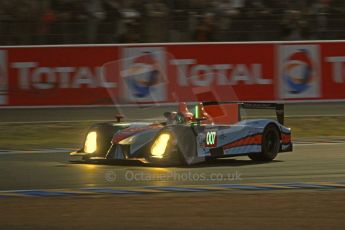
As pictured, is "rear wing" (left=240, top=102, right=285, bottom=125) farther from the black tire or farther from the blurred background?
the blurred background

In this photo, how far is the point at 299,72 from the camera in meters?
15.5

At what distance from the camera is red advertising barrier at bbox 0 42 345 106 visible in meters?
14.8

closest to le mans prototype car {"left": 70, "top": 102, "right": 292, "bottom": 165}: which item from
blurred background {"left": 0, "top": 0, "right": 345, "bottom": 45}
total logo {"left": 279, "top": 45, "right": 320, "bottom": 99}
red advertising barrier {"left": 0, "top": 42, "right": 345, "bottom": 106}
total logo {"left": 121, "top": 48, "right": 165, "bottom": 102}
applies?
red advertising barrier {"left": 0, "top": 42, "right": 345, "bottom": 106}

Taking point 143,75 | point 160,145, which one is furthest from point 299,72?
point 160,145

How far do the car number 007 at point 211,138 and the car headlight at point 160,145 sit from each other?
0.54 meters

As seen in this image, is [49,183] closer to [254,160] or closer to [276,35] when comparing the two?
[254,160]

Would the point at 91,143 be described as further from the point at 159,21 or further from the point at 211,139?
the point at 159,21

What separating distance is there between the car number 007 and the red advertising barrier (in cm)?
506

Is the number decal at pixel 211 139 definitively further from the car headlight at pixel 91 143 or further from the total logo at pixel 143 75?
the total logo at pixel 143 75

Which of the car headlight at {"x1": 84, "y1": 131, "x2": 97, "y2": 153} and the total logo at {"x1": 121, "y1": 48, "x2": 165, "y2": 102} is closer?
the car headlight at {"x1": 84, "y1": 131, "x2": 97, "y2": 153}

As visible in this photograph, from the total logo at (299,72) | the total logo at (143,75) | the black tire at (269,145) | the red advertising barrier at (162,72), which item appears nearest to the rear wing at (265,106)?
the black tire at (269,145)

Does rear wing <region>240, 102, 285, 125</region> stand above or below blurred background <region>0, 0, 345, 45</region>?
below

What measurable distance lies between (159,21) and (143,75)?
1654 millimetres

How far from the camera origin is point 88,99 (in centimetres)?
1495
